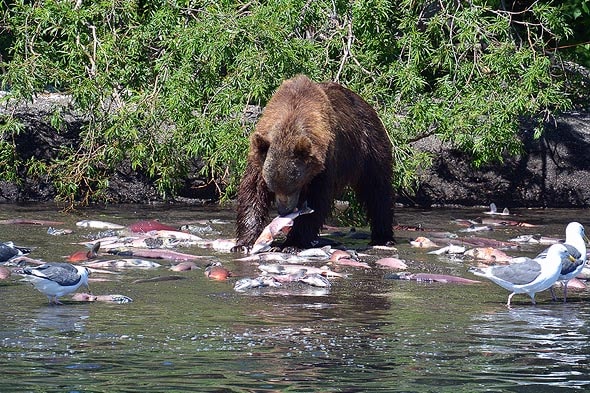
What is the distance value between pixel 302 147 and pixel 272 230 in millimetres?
858

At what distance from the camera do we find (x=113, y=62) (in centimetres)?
1516

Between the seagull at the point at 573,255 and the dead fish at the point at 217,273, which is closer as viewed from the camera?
the seagull at the point at 573,255

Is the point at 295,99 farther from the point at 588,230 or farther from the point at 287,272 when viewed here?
the point at 588,230

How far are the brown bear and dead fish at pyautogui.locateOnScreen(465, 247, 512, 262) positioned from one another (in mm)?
1530

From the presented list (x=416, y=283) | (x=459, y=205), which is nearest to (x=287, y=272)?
(x=416, y=283)

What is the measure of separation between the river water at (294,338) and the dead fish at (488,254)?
69cm

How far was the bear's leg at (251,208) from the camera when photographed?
477 inches

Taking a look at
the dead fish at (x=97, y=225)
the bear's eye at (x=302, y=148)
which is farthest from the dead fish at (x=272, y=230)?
the dead fish at (x=97, y=225)

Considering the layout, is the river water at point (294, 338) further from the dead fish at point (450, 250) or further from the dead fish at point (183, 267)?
the dead fish at point (450, 250)

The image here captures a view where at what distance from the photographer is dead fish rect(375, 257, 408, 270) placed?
11148mm

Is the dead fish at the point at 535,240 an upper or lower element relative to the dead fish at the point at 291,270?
upper

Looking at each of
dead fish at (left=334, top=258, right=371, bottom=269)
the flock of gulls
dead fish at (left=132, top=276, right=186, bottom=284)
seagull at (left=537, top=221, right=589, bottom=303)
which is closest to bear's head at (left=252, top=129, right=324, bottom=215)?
the flock of gulls

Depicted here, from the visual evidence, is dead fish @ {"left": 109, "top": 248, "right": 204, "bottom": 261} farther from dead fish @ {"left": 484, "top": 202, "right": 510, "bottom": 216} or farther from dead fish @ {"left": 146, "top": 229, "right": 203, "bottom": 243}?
dead fish @ {"left": 484, "top": 202, "right": 510, "bottom": 216}

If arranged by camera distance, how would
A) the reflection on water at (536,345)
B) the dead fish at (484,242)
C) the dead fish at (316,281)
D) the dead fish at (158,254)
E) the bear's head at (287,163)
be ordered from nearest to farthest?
1. the reflection on water at (536,345)
2. the dead fish at (316,281)
3. the dead fish at (158,254)
4. the bear's head at (287,163)
5. the dead fish at (484,242)
